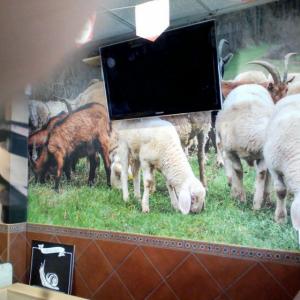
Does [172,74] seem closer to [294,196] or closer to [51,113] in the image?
[294,196]

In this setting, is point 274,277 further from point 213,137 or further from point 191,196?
point 213,137

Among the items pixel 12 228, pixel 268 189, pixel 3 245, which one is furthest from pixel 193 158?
pixel 3 245

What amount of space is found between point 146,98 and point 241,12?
33.1 inches

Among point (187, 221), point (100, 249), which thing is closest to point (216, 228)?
point (187, 221)

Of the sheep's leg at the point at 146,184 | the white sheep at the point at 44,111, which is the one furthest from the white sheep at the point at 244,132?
the white sheep at the point at 44,111

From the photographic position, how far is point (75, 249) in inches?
107

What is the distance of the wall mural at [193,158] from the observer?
6.47 feet

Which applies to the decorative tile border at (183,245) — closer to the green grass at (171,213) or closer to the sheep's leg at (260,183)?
the green grass at (171,213)

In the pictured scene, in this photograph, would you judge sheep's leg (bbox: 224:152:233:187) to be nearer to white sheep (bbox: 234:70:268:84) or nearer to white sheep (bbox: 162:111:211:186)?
white sheep (bbox: 162:111:211:186)

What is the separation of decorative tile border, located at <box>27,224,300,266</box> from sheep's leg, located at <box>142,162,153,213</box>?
22 cm

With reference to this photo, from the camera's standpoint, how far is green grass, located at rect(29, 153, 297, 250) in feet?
6.59

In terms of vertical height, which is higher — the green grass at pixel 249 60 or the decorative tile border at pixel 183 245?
the green grass at pixel 249 60

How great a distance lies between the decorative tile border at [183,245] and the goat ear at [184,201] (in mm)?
214

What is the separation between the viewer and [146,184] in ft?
8.14
